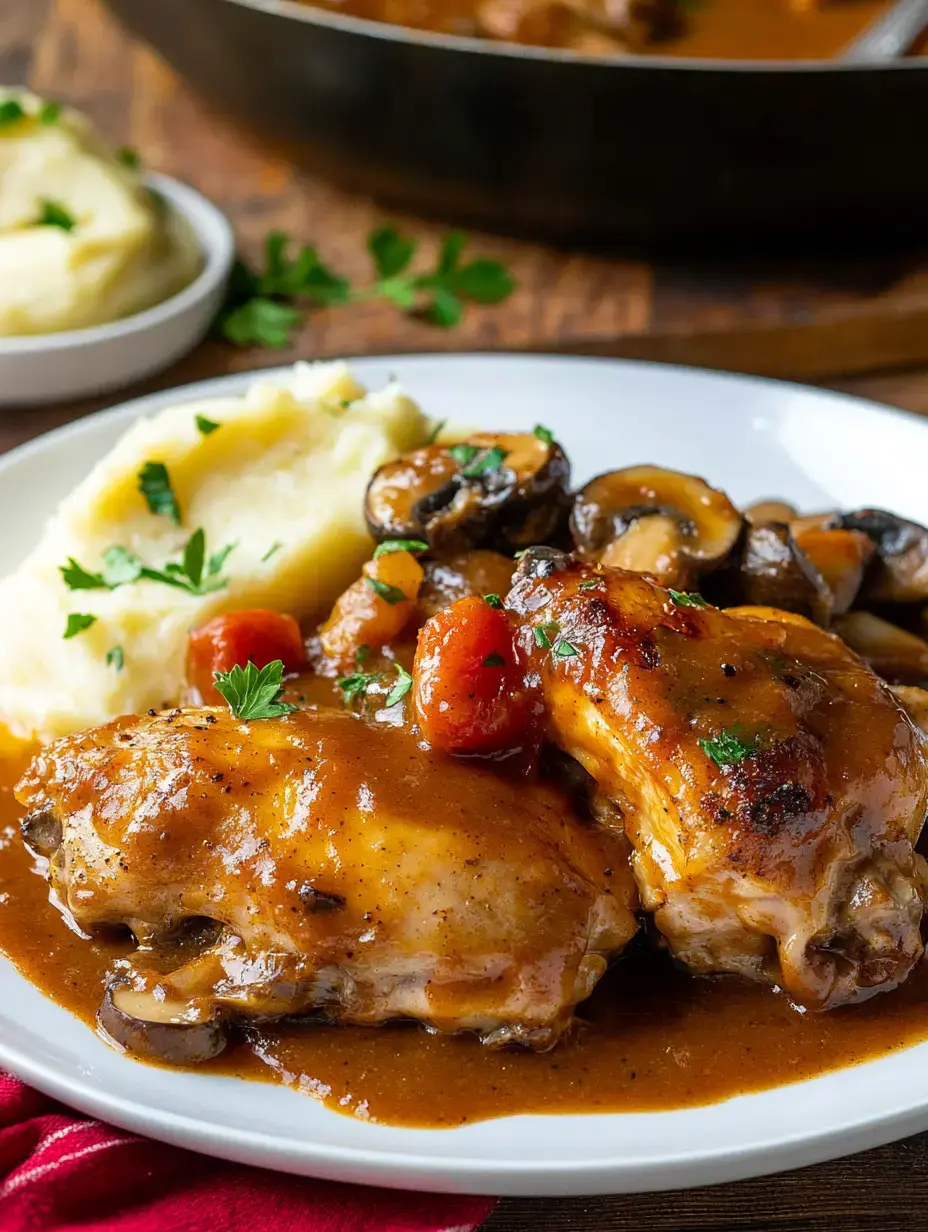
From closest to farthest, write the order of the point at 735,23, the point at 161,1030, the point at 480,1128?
the point at 480,1128
the point at 161,1030
the point at 735,23

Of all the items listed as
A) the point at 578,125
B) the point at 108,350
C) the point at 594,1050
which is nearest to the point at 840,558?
the point at 594,1050

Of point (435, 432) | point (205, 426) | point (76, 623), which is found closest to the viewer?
point (76, 623)

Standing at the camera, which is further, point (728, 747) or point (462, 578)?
point (462, 578)

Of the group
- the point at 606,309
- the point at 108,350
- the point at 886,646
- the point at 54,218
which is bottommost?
the point at 108,350

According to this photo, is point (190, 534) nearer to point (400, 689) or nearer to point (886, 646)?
point (400, 689)

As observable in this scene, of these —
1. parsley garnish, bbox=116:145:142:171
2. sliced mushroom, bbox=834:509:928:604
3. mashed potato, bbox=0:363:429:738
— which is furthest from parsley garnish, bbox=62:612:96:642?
parsley garnish, bbox=116:145:142:171

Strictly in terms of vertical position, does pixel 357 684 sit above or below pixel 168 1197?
above
